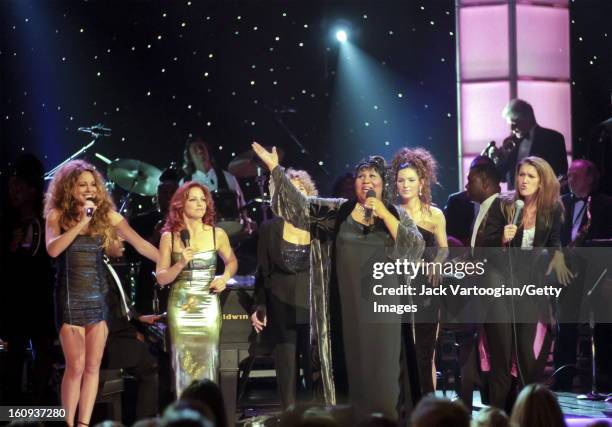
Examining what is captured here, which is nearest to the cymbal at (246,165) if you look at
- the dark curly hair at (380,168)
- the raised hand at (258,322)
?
the raised hand at (258,322)

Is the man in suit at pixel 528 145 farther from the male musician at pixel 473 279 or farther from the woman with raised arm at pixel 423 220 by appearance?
the woman with raised arm at pixel 423 220

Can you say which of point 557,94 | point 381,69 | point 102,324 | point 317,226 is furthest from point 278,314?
point 557,94

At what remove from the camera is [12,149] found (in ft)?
23.7

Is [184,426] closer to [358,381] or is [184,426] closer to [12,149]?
[358,381]

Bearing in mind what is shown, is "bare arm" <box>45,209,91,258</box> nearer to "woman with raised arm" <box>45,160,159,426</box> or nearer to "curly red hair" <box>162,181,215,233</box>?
"woman with raised arm" <box>45,160,159,426</box>

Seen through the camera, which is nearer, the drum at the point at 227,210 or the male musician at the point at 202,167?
the drum at the point at 227,210

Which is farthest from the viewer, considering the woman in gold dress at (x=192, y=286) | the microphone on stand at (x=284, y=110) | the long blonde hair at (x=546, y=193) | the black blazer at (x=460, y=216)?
the microphone on stand at (x=284, y=110)

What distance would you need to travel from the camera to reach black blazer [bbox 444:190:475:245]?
709 centimetres

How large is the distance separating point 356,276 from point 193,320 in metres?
1.10

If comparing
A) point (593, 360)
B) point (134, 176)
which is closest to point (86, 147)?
point (134, 176)

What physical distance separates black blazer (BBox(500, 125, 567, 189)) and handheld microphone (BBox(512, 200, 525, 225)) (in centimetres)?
123

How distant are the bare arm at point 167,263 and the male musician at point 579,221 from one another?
3097 mm

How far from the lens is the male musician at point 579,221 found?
7188 millimetres

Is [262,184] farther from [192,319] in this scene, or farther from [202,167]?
[192,319]
